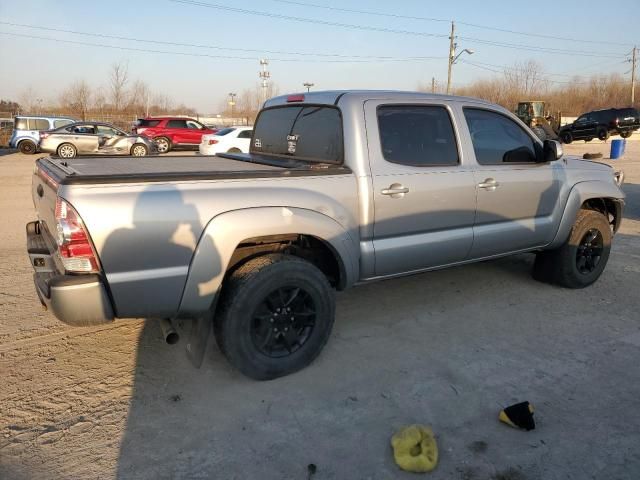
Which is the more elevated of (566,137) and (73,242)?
(566,137)

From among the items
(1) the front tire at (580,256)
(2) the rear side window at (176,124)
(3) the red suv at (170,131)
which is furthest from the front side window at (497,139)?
(2) the rear side window at (176,124)

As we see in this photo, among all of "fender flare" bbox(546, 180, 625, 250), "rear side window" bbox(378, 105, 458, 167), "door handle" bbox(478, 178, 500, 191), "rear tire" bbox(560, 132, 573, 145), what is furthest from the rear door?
"rear tire" bbox(560, 132, 573, 145)

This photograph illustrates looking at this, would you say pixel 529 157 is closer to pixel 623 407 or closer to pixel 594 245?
pixel 594 245

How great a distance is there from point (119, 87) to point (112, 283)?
54.4 meters

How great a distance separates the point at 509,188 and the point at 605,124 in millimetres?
30555

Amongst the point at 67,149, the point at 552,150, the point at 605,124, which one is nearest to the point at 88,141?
the point at 67,149

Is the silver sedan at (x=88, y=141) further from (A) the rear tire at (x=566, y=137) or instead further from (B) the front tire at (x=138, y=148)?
(A) the rear tire at (x=566, y=137)

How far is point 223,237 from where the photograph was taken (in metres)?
2.96

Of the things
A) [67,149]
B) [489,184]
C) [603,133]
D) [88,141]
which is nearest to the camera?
Result: [489,184]

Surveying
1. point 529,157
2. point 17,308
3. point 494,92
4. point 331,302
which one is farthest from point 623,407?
point 494,92

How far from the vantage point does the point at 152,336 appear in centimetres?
400

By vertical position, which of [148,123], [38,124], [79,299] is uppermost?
[148,123]

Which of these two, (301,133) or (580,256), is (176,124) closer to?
(301,133)

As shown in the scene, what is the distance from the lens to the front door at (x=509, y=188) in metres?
4.26
